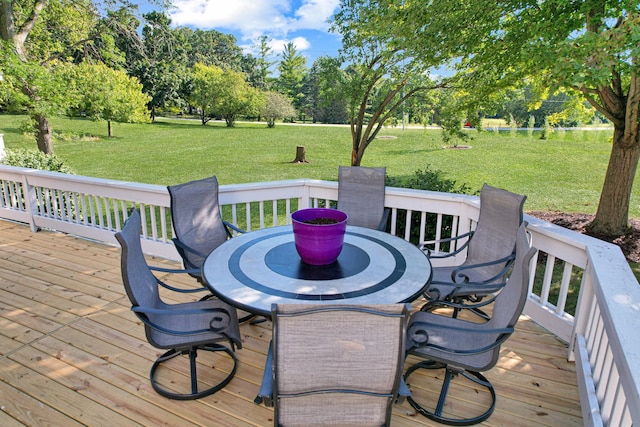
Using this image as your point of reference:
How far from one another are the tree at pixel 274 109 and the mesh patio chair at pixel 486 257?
26.4m

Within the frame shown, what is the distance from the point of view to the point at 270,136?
23188mm

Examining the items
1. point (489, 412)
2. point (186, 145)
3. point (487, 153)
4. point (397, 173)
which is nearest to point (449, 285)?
point (489, 412)

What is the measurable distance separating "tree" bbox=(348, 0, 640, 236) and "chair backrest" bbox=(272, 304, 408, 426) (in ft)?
10.8

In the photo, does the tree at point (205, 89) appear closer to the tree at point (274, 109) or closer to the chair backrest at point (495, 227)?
the tree at point (274, 109)

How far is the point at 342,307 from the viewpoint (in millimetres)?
1227

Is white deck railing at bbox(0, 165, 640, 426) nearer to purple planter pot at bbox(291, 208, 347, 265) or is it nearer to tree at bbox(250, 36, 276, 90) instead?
purple planter pot at bbox(291, 208, 347, 265)

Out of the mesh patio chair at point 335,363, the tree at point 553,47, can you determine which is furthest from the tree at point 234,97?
the mesh patio chair at point 335,363

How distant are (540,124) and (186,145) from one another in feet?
62.4

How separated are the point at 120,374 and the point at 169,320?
55 cm

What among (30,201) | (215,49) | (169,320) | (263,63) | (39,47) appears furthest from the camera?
(215,49)

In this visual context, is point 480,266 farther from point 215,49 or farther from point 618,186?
point 215,49

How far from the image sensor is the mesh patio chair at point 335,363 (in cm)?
124

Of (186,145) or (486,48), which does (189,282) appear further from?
(186,145)

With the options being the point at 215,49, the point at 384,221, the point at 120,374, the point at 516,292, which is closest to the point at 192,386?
the point at 120,374
